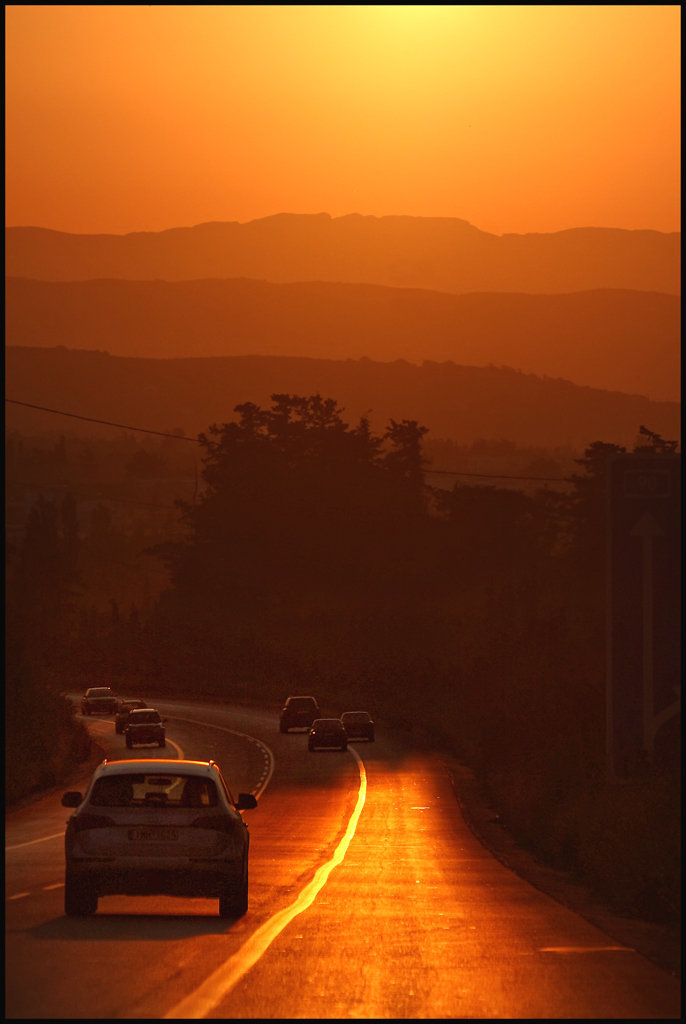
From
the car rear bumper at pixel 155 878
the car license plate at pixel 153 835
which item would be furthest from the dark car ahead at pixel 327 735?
the car license plate at pixel 153 835

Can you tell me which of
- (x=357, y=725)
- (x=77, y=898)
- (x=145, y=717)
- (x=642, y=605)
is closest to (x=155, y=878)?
(x=77, y=898)

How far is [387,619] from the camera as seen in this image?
125 m

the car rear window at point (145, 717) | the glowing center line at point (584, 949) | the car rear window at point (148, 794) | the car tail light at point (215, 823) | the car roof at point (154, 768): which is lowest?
the car rear window at point (145, 717)

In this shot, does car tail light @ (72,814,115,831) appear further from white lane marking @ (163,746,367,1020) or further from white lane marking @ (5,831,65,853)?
white lane marking @ (5,831,65,853)

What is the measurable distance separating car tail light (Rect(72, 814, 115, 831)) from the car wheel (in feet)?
1.63

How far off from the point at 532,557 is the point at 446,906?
118848 millimetres

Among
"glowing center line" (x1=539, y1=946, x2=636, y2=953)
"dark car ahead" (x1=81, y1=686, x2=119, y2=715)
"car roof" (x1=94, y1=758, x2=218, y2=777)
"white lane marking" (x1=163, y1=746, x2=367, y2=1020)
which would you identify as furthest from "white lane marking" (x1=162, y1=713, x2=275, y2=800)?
"glowing center line" (x1=539, y1=946, x2=636, y2=953)

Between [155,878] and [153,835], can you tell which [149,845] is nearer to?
[153,835]

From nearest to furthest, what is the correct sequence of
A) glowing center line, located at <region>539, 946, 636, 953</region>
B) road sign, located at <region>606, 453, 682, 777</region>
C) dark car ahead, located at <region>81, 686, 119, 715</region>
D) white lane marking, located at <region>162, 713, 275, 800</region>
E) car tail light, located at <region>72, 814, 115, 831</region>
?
glowing center line, located at <region>539, 946, 636, 953</region>, car tail light, located at <region>72, 814, 115, 831</region>, road sign, located at <region>606, 453, 682, 777</region>, white lane marking, located at <region>162, 713, 275, 800</region>, dark car ahead, located at <region>81, 686, 119, 715</region>

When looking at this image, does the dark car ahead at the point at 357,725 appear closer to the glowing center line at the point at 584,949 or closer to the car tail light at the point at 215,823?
the car tail light at the point at 215,823

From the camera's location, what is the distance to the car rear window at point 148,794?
1702 cm

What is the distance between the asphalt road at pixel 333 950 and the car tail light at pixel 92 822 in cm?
91

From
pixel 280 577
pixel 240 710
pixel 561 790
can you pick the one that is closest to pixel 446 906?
pixel 561 790

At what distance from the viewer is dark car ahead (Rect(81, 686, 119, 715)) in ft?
261
